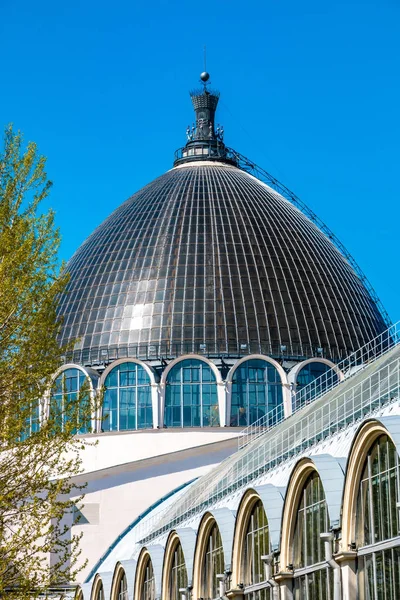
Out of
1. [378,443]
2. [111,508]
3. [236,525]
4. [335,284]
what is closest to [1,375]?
[378,443]

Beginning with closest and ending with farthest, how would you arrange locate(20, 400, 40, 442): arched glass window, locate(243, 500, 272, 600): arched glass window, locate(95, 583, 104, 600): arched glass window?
locate(20, 400, 40, 442): arched glass window → locate(243, 500, 272, 600): arched glass window → locate(95, 583, 104, 600): arched glass window

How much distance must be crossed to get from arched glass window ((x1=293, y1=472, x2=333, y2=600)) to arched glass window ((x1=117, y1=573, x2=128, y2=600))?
49.9 ft

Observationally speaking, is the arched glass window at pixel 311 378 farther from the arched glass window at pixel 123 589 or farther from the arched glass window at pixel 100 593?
the arched glass window at pixel 123 589

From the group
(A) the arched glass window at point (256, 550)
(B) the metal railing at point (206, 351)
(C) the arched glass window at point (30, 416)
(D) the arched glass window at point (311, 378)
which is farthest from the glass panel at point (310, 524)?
(B) the metal railing at point (206, 351)

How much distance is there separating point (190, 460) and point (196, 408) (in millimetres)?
2704

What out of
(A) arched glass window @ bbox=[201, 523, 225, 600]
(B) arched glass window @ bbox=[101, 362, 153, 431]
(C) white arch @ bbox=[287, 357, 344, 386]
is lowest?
(A) arched glass window @ bbox=[201, 523, 225, 600]

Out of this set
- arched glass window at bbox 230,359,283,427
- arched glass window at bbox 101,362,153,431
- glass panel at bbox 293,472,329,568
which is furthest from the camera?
arched glass window at bbox 101,362,153,431

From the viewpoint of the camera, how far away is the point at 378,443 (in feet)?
75.6

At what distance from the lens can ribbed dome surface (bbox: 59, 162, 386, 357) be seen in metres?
55.7

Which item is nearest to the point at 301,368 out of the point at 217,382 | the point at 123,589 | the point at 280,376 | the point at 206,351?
the point at 280,376

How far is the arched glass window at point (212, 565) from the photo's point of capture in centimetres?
3312

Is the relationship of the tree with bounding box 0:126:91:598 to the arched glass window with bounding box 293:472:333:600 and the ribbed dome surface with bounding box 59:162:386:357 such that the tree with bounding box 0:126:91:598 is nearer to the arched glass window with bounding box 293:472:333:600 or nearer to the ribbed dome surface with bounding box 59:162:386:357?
the arched glass window with bounding box 293:472:333:600

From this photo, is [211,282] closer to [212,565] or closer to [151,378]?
[151,378]

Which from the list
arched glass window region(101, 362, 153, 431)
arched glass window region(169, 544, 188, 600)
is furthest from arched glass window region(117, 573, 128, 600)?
arched glass window region(101, 362, 153, 431)
